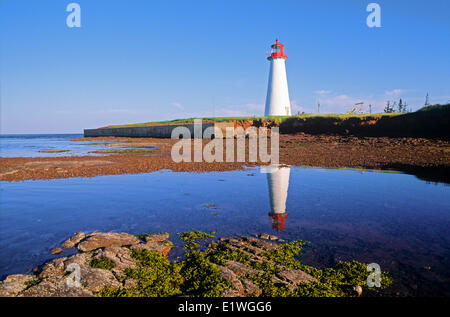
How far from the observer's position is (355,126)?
29922mm

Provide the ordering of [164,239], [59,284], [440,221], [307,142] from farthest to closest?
[307,142] → [440,221] → [164,239] → [59,284]

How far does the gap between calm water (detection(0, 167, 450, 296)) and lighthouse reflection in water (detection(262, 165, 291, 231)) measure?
0.04 metres

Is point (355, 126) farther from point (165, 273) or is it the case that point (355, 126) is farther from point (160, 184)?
point (165, 273)

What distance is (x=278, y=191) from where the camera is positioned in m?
10.4

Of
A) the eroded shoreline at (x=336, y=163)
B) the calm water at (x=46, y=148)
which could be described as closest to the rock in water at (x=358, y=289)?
the eroded shoreline at (x=336, y=163)

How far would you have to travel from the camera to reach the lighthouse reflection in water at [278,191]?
7395 mm

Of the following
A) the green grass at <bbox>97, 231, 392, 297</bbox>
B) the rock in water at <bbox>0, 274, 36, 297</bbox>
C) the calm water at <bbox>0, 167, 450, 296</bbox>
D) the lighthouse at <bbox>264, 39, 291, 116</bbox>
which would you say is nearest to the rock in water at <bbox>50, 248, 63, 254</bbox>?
the calm water at <bbox>0, 167, 450, 296</bbox>

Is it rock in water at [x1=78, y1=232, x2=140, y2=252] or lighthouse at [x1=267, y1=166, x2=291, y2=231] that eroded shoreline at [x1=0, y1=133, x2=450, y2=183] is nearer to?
lighthouse at [x1=267, y1=166, x2=291, y2=231]

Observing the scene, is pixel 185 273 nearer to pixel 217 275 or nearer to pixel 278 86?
pixel 217 275

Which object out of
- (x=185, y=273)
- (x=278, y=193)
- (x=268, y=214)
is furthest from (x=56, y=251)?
(x=278, y=193)

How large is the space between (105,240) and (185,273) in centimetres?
208
